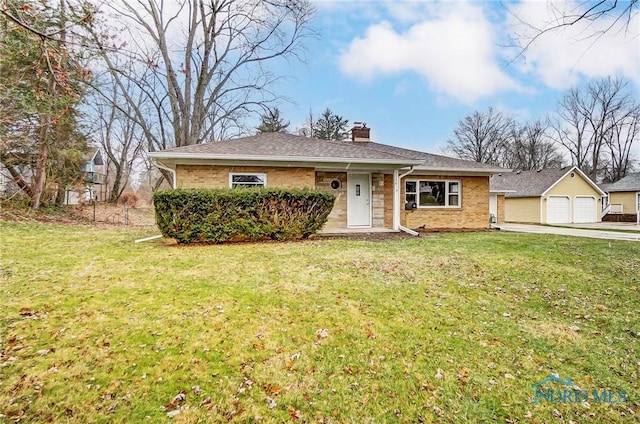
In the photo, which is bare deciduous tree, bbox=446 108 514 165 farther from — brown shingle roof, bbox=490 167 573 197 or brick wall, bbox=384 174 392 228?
brick wall, bbox=384 174 392 228

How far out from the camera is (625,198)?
2733 cm

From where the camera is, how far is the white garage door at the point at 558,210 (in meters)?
23.1

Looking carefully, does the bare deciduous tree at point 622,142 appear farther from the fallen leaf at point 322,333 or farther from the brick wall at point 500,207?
the fallen leaf at point 322,333

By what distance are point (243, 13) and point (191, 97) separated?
5.32m

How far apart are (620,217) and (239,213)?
32.2 metres

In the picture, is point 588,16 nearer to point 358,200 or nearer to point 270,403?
point 270,403

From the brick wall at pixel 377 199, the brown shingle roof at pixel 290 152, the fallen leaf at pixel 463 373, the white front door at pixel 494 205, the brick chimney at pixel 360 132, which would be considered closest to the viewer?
the fallen leaf at pixel 463 373

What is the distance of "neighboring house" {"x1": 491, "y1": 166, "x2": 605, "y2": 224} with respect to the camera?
23.0 m

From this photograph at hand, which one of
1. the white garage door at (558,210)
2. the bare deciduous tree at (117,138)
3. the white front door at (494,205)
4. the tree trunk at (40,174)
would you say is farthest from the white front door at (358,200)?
the white garage door at (558,210)

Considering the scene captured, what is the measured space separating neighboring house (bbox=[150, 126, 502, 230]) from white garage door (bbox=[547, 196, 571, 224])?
43.5ft

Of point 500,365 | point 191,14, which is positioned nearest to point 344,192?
point 500,365

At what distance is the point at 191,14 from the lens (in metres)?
17.1

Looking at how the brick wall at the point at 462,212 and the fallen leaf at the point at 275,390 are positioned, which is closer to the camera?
the fallen leaf at the point at 275,390

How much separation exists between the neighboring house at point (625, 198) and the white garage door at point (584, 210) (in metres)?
4.27
